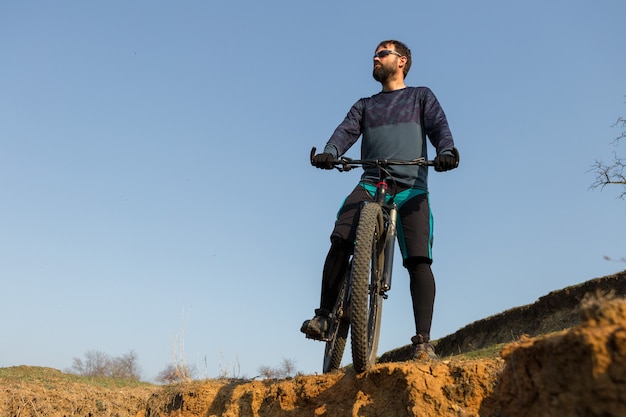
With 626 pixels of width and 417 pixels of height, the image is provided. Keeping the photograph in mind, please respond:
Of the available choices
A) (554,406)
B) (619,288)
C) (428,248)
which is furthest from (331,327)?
(619,288)

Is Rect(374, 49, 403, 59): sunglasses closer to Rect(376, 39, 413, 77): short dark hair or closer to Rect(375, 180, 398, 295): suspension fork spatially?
Rect(376, 39, 413, 77): short dark hair

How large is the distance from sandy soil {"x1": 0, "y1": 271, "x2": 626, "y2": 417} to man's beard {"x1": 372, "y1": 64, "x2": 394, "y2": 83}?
100 inches

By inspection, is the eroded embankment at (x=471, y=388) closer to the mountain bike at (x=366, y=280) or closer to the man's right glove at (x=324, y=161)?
the mountain bike at (x=366, y=280)

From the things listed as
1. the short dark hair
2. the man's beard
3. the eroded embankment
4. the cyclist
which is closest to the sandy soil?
the eroded embankment

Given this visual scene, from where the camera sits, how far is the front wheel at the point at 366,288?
440cm

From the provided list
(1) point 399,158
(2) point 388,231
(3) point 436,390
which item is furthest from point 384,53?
(3) point 436,390

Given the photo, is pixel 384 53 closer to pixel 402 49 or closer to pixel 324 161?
pixel 402 49

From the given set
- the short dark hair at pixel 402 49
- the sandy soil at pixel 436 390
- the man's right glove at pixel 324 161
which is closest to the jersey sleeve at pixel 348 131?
the man's right glove at pixel 324 161

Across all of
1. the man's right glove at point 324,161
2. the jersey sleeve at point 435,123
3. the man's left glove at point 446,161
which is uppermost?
the jersey sleeve at point 435,123

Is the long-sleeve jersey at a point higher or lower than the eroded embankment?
higher

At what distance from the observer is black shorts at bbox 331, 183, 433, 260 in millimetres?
5195

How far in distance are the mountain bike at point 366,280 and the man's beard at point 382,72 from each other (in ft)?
3.28

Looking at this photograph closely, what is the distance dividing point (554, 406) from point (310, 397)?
9.29 ft

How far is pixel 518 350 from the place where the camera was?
9.28ft
